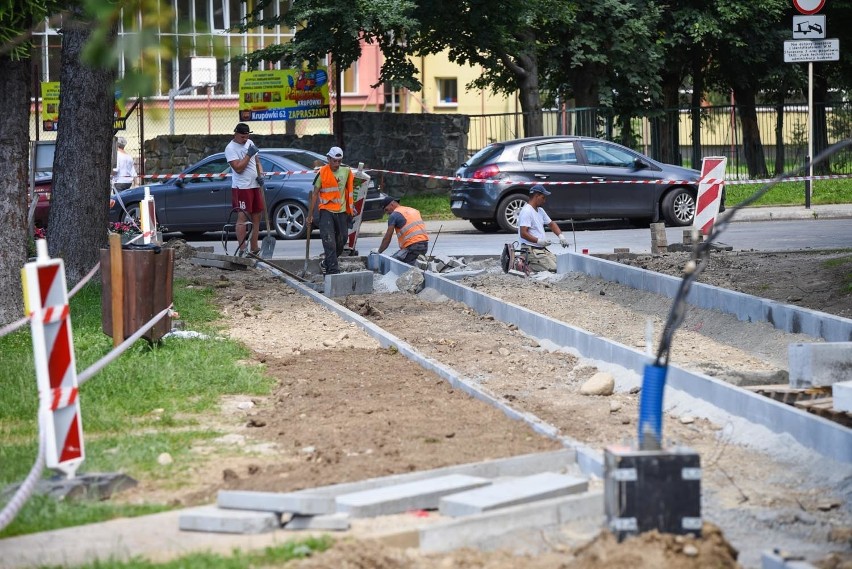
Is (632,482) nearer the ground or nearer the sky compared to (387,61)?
nearer the ground

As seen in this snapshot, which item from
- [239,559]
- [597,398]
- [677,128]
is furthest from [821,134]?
[239,559]

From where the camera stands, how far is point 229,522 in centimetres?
551

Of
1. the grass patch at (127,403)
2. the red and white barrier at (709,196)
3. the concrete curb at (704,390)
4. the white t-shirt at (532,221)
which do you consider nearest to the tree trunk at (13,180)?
the grass patch at (127,403)

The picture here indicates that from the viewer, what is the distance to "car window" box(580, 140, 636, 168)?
2288 cm

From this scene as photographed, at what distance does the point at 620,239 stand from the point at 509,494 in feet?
50.4

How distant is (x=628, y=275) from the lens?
14.5 metres

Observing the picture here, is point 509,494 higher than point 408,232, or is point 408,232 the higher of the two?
point 408,232

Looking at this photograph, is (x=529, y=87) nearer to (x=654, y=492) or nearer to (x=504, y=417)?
(x=504, y=417)

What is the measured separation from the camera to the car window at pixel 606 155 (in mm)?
22875

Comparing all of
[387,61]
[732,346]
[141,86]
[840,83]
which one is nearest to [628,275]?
[732,346]

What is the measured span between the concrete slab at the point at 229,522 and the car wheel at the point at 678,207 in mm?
18029

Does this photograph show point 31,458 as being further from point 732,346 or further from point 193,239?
point 193,239

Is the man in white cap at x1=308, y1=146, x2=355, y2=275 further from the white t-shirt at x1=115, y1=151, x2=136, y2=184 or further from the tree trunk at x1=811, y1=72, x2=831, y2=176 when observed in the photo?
the tree trunk at x1=811, y1=72, x2=831, y2=176

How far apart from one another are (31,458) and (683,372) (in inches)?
162
